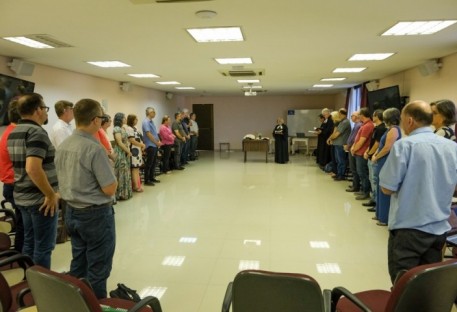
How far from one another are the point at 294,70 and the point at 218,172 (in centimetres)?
319

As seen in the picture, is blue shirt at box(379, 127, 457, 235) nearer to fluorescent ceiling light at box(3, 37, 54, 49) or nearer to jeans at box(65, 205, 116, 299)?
jeans at box(65, 205, 116, 299)

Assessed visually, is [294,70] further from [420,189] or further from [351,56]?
[420,189]

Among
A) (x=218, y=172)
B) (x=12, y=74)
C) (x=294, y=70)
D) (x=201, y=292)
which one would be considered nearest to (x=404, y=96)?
(x=294, y=70)

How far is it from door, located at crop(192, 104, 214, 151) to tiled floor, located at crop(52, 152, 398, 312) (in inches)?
317

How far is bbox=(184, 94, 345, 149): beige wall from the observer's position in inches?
559

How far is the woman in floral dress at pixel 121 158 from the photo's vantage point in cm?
549

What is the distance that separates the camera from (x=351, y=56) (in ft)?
17.5

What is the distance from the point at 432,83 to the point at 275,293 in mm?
5852

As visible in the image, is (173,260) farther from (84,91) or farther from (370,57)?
(84,91)

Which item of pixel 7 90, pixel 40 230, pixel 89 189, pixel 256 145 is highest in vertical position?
pixel 7 90

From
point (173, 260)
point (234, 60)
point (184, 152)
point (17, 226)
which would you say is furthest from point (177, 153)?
point (17, 226)

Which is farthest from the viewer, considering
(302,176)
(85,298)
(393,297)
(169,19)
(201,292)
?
(302,176)

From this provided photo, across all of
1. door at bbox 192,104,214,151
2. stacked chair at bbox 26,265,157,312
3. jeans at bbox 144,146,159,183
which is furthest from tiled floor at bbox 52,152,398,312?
door at bbox 192,104,214,151

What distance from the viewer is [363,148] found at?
18.2 feet
